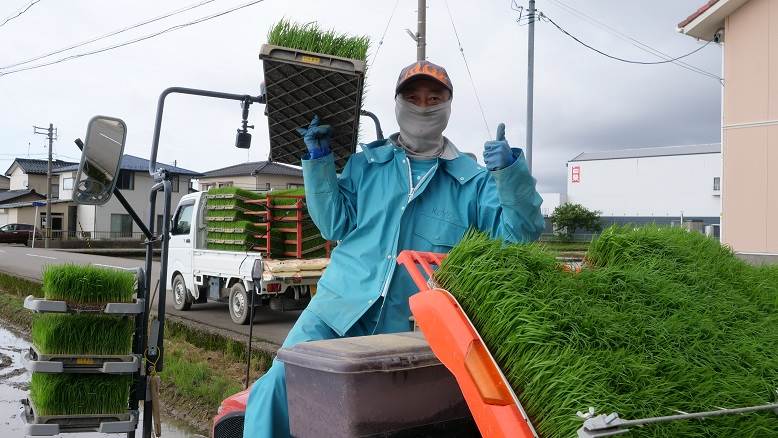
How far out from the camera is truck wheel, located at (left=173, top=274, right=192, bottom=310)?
12828 mm

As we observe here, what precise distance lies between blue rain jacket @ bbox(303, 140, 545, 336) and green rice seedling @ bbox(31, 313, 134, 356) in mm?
1368

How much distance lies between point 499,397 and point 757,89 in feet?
41.7

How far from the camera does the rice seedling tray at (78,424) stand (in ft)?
10.2

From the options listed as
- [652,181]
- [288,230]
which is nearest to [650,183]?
[652,181]

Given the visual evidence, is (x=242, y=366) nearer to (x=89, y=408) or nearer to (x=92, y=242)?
(x=89, y=408)

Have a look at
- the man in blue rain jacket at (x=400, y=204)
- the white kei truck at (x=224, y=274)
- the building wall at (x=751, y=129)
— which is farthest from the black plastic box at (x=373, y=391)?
the building wall at (x=751, y=129)

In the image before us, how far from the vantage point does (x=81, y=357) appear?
3.21m

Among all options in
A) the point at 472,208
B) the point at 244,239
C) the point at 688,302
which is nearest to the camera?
the point at 688,302

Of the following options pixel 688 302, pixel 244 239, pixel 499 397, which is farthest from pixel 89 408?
pixel 244 239

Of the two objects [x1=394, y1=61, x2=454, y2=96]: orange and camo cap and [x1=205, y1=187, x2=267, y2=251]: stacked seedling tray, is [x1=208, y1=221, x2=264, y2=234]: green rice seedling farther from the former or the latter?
[x1=394, y1=61, x2=454, y2=96]: orange and camo cap

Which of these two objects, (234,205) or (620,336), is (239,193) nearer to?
(234,205)

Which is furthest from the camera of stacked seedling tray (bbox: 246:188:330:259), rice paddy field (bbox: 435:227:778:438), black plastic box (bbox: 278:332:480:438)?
stacked seedling tray (bbox: 246:188:330:259)

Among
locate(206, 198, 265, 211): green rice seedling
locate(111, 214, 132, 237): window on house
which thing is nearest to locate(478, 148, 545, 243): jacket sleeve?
locate(206, 198, 265, 211): green rice seedling

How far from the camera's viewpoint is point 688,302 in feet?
5.34
